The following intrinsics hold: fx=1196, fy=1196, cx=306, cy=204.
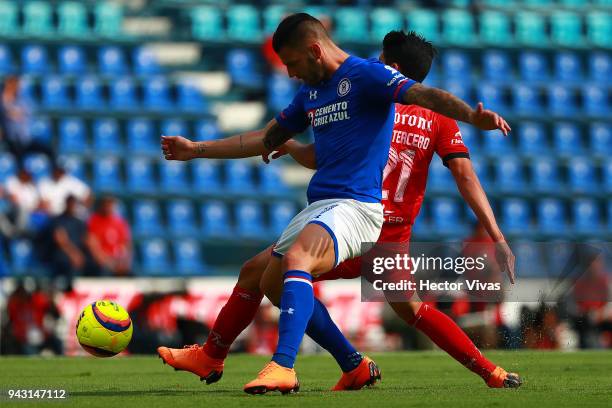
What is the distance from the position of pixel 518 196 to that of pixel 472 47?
3.12 metres

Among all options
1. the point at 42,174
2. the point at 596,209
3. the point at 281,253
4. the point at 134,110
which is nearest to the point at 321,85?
the point at 281,253

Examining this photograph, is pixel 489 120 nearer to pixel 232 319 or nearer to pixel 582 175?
pixel 232 319

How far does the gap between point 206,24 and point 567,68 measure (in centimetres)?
624

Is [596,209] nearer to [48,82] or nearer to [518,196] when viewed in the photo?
[518,196]

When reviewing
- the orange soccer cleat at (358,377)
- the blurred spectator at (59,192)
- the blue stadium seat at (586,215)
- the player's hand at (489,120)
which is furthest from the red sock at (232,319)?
the blue stadium seat at (586,215)

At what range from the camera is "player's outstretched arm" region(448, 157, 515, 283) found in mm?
6059

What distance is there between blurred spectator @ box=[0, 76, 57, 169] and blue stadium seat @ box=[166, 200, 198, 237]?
1764 millimetres

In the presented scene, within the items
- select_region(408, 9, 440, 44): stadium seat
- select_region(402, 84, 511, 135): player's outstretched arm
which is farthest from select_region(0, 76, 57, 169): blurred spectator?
select_region(402, 84, 511, 135): player's outstretched arm

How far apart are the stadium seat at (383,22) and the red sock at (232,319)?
14.0m

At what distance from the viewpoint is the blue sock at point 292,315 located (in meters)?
5.49

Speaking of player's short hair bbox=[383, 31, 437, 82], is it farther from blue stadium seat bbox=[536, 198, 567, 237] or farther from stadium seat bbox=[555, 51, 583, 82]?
stadium seat bbox=[555, 51, 583, 82]

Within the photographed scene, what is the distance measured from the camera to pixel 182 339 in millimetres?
13406

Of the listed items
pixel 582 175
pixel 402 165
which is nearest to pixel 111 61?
pixel 582 175

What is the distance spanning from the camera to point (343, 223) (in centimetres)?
565
